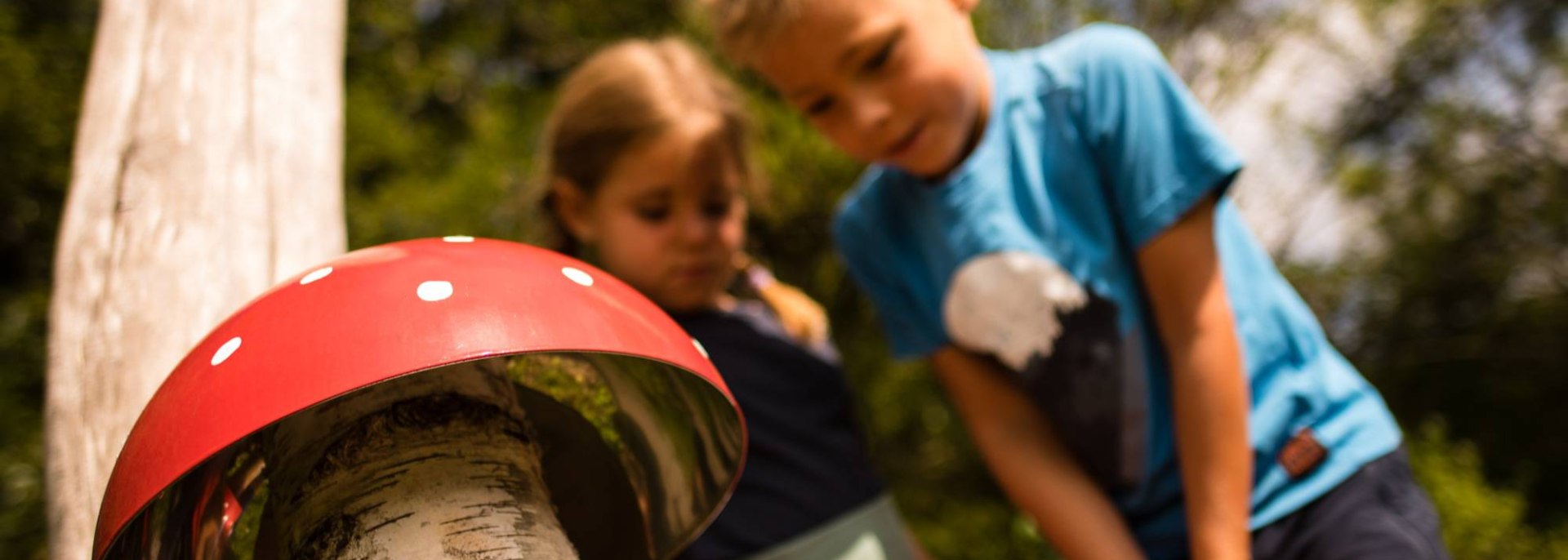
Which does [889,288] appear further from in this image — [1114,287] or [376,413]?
[376,413]

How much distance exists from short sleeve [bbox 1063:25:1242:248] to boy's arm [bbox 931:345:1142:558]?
1.13 ft

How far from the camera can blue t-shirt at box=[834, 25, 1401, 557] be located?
1.46 metres

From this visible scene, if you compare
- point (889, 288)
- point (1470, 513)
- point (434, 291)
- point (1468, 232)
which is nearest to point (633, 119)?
point (889, 288)

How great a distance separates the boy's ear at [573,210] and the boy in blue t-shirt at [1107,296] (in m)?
0.57

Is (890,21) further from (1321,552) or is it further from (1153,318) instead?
(1321,552)

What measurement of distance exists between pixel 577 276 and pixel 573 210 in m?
1.26

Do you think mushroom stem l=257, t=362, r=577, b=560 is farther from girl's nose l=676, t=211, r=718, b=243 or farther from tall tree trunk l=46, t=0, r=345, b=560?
girl's nose l=676, t=211, r=718, b=243

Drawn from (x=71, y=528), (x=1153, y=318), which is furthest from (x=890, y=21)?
(x=71, y=528)

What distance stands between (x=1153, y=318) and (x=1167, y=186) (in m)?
0.23

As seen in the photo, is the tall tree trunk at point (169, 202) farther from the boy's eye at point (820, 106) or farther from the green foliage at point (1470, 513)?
the green foliage at point (1470, 513)

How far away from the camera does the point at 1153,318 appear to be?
1.56 meters

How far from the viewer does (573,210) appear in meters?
2.16

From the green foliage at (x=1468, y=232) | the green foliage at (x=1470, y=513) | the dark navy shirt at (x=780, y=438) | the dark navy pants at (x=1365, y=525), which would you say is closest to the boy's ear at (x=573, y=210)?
the dark navy shirt at (x=780, y=438)

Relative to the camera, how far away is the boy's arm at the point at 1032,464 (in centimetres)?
154
